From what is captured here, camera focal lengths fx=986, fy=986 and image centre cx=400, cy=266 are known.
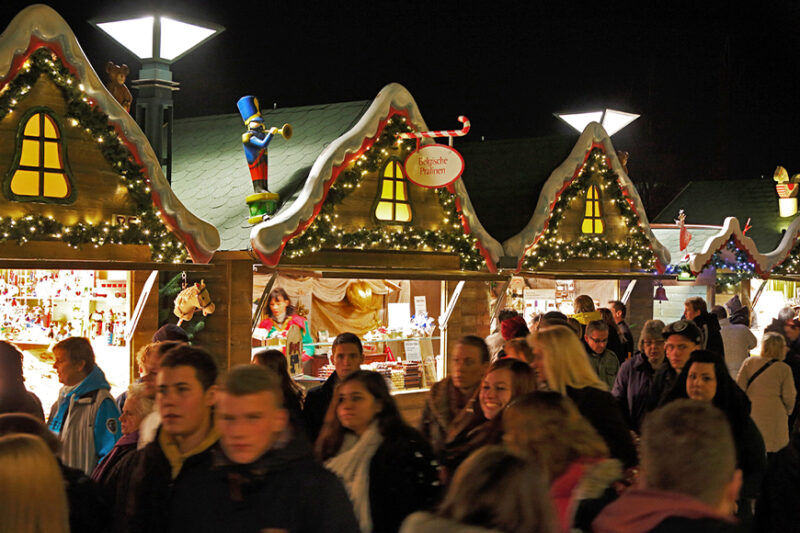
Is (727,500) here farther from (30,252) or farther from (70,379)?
(30,252)

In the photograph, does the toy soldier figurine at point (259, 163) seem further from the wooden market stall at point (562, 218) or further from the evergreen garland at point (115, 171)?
the wooden market stall at point (562, 218)

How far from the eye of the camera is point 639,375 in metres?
8.40

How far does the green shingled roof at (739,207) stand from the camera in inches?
970

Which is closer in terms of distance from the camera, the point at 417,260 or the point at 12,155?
the point at 12,155

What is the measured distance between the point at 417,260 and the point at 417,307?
1.15 metres

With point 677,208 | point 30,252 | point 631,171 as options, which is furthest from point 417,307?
point 631,171

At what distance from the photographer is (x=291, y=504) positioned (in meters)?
3.50

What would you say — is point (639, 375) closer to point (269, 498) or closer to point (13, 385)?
point (13, 385)

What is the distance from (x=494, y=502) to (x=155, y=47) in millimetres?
10183

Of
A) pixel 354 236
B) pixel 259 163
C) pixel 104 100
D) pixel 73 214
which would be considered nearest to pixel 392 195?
pixel 354 236

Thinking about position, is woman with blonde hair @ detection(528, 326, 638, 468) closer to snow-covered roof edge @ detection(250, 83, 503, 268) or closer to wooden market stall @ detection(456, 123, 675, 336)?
snow-covered roof edge @ detection(250, 83, 503, 268)

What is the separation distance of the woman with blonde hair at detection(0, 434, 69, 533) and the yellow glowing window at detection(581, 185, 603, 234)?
571 inches

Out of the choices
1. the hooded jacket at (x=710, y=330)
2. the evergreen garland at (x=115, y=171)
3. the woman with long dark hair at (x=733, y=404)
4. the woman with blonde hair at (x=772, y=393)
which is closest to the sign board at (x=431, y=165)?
the evergreen garland at (x=115, y=171)

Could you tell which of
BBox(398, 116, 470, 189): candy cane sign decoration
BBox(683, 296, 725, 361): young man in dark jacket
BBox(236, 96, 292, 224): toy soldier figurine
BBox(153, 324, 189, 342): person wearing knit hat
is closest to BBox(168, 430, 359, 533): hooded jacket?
BBox(153, 324, 189, 342): person wearing knit hat
